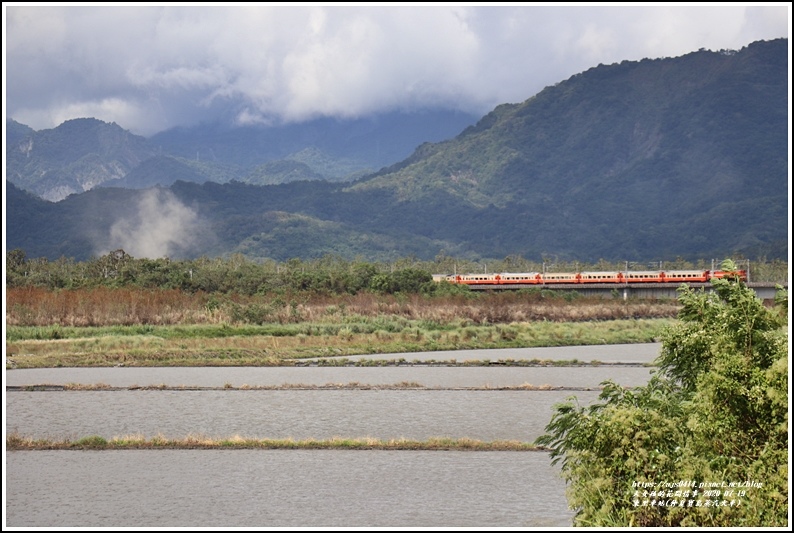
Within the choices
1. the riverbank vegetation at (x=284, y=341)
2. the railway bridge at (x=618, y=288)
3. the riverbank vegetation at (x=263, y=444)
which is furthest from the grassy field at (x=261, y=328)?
the riverbank vegetation at (x=263, y=444)

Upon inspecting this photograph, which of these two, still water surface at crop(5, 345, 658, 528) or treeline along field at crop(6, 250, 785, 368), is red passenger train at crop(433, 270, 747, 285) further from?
still water surface at crop(5, 345, 658, 528)

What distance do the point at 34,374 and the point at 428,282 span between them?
36564mm

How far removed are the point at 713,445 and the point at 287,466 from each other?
824cm

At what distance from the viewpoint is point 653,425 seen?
28.0 ft

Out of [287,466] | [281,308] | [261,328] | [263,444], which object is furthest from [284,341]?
[287,466]

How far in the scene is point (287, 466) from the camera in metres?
14.9

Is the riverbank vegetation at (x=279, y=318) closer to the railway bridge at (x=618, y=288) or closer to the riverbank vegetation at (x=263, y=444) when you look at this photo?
the railway bridge at (x=618, y=288)

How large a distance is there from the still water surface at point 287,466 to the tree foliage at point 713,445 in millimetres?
2642

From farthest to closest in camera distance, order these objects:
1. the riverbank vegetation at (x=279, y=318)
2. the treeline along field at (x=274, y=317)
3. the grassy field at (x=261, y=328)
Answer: the treeline along field at (x=274, y=317), the riverbank vegetation at (x=279, y=318), the grassy field at (x=261, y=328)

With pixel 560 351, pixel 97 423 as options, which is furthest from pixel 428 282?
pixel 97 423

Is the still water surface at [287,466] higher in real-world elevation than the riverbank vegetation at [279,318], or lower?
lower

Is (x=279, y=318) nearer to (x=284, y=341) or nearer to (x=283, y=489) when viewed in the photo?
(x=284, y=341)

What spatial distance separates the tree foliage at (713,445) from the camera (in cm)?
797

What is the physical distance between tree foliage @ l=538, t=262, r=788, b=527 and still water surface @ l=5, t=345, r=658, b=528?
264 cm
